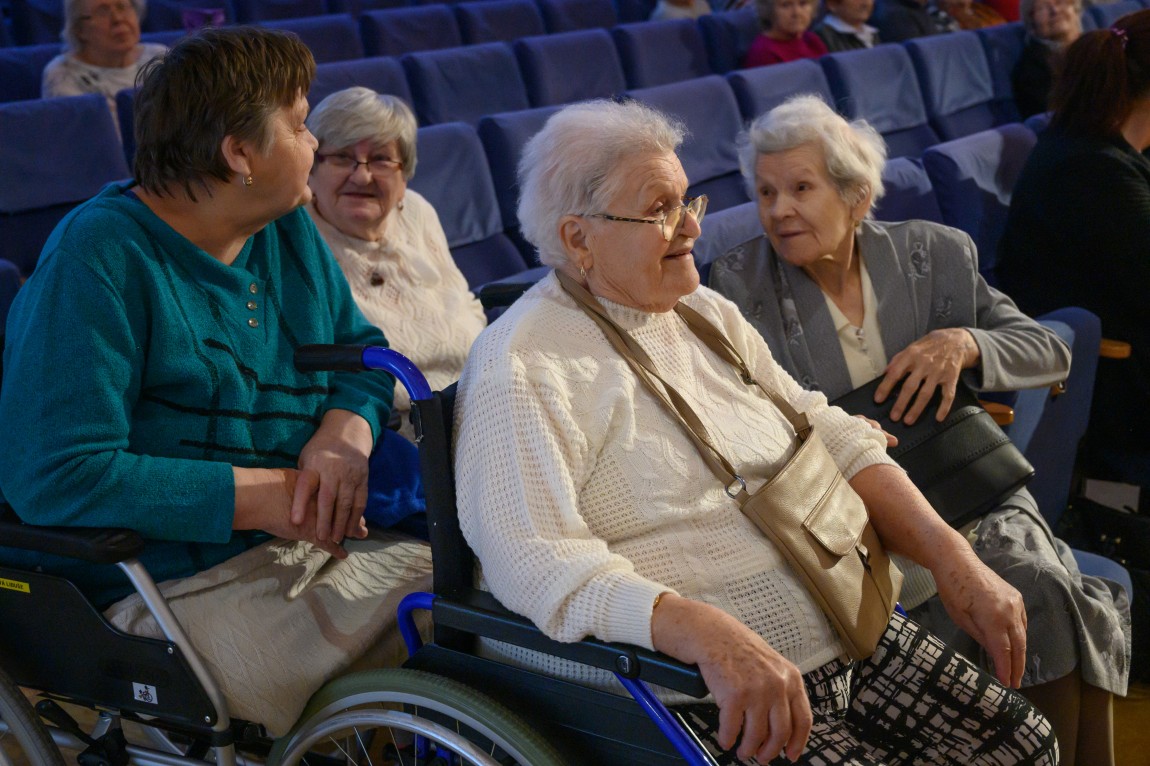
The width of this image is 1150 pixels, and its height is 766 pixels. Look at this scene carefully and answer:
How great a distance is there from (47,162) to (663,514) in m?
2.09

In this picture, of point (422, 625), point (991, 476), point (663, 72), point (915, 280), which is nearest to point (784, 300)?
point (915, 280)

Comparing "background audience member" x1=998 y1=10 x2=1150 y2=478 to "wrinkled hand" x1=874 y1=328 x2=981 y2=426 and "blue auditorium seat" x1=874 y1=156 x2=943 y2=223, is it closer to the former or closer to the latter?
"blue auditorium seat" x1=874 y1=156 x2=943 y2=223

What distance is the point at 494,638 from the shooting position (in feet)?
3.98

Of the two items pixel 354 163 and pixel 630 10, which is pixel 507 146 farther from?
pixel 630 10

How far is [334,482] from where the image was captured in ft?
4.52

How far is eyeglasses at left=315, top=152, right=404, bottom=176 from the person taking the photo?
82.7 inches

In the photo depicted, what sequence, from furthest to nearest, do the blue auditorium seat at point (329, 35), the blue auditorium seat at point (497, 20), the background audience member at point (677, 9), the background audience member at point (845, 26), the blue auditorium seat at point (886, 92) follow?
the background audience member at point (677, 9) < the background audience member at point (845, 26) < the blue auditorium seat at point (497, 20) < the blue auditorium seat at point (329, 35) < the blue auditorium seat at point (886, 92)

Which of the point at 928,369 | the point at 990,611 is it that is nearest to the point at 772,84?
the point at 928,369

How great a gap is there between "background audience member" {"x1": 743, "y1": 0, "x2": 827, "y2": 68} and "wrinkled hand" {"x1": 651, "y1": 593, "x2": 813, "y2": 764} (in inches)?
162

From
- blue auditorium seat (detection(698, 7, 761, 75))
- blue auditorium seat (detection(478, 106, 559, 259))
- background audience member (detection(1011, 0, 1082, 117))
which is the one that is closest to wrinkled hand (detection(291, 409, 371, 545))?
blue auditorium seat (detection(478, 106, 559, 259))

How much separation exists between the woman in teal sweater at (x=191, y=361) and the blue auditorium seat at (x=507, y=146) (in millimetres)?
1569

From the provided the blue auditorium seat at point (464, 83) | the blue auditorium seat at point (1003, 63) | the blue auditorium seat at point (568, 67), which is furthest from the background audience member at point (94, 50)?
the blue auditorium seat at point (1003, 63)

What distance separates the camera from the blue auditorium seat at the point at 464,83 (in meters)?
3.65

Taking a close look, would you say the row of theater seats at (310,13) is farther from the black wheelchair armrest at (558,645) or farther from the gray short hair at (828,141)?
the black wheelchair armrest at (558,645)
